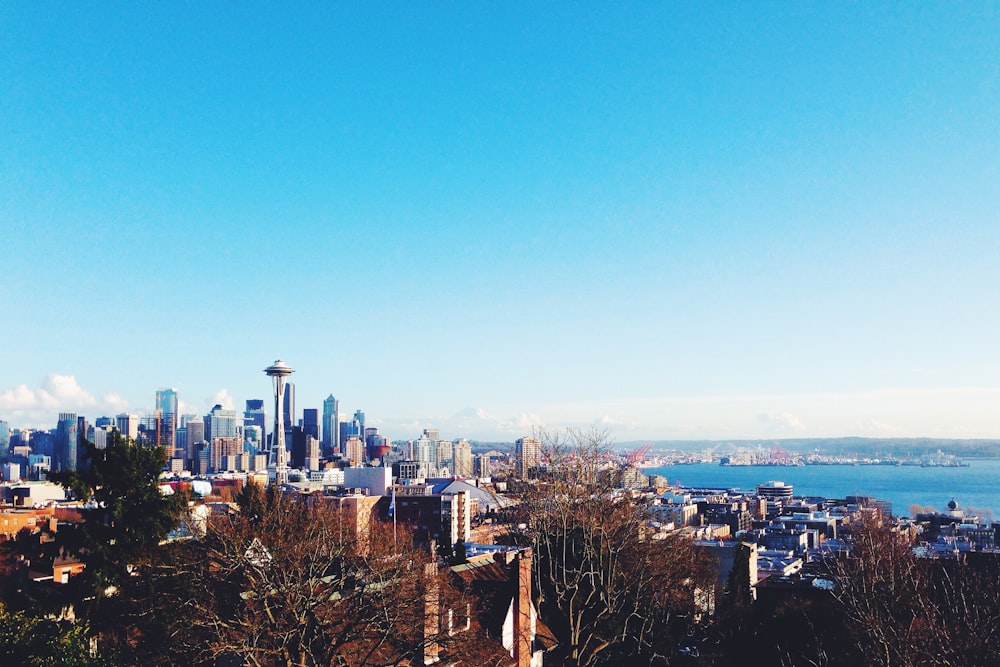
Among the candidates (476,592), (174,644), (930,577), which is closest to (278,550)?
(174,644)

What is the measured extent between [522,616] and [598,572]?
5856 millimetres

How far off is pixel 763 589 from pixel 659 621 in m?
6.78

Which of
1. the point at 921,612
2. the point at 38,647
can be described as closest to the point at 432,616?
the point at 38,647

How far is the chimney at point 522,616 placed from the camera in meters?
20.6

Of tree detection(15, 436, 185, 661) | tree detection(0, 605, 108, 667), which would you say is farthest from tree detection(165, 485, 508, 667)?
tree detection(15, 436, 185, 661)

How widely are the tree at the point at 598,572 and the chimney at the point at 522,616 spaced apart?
110 inches

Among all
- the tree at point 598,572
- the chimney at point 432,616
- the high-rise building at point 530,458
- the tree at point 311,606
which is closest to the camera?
the tree at point 311,606

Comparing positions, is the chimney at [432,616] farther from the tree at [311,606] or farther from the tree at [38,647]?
the tree at [38,647]

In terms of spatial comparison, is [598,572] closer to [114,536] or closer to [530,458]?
[114,536]

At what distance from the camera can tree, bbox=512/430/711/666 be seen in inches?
1006

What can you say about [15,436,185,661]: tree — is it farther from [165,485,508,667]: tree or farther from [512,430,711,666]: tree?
[512,430,711,666]: tree

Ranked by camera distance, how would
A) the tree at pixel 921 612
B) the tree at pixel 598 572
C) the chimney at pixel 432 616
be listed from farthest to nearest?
1. the tree at pixel 598 572
2. the chimney at pixel 432 616
3. the tree at pixel 921 612

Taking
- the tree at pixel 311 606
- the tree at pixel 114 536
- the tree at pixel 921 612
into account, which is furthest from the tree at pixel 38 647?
the tree at pixel 921 612

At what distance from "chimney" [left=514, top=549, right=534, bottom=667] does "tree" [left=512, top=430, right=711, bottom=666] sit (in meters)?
2.78
